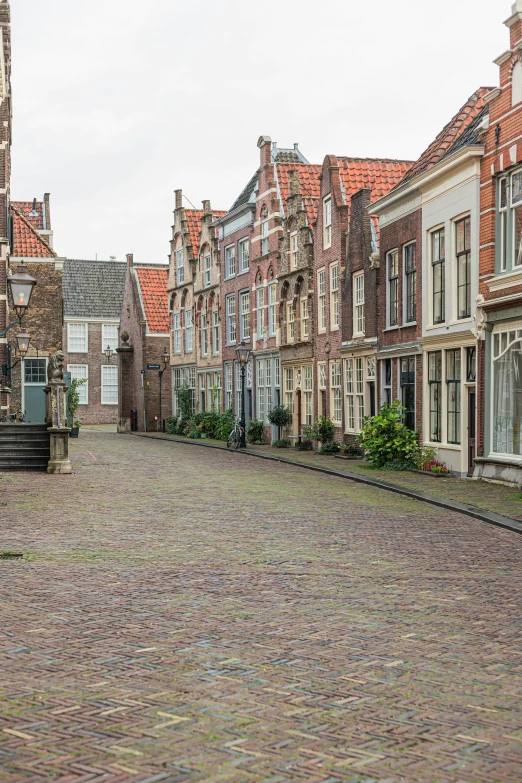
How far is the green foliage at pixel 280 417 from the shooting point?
123 ft

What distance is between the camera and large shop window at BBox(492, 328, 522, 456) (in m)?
19.8

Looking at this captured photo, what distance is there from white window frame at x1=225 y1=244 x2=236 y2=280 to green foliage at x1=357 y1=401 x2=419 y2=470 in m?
22.2

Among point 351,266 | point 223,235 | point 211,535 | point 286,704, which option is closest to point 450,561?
point 211,535

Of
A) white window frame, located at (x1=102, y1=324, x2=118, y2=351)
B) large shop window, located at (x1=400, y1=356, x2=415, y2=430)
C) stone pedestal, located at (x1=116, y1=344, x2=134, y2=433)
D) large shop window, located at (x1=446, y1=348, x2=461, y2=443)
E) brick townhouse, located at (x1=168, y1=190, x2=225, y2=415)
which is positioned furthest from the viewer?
white window frame, located at (x1=102, y1=324, x2=118, y2=351)

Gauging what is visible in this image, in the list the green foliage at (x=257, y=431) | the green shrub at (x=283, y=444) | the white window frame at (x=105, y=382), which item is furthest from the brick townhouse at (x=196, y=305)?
the white window frame at (x=105, y=382)

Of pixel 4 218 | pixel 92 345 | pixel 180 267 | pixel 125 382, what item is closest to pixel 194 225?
pixel 180 267

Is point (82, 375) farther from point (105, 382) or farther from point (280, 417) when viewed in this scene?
point (280, 417)

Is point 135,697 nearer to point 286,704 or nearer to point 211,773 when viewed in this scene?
point 286,704

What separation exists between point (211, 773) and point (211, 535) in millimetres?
8175

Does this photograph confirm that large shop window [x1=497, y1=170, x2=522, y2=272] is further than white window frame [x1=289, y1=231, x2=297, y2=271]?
No

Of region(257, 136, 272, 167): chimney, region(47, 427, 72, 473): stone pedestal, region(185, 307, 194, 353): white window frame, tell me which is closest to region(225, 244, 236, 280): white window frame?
region(257, 136, 272, 167): chimney

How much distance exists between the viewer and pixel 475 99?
1013 inches

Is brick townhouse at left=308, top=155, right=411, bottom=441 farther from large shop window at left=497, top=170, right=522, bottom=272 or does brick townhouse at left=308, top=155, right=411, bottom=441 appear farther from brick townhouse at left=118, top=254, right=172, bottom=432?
brick townhouse at left=118, top=254, right=172, bottom=432

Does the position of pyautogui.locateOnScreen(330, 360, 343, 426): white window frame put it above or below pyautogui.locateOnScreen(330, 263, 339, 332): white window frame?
below
